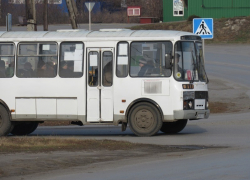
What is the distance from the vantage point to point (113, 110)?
16438mm

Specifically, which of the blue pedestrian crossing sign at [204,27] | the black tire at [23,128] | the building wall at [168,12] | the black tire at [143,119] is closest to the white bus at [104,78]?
the black tire at [143,119]

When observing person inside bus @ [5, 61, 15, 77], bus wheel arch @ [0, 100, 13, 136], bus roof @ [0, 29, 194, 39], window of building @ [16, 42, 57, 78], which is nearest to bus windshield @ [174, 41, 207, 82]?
bus roof @ [0, 29, 194, 39]

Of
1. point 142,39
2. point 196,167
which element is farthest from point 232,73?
point 196,167

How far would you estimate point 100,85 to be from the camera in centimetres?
1652

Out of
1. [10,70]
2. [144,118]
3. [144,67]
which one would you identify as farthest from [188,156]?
[10,70]

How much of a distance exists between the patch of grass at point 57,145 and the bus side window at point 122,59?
2.43 metres

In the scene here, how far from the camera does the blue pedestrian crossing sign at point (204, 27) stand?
24047mm

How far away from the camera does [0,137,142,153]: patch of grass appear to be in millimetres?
13354

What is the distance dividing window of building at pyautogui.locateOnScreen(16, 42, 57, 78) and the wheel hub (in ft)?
7.95

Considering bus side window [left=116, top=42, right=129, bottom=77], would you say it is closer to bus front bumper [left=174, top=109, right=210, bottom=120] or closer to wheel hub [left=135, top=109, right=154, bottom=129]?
wheel hub [left=135, top=109, right=154, bottom=129]

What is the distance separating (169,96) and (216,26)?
37145 mm

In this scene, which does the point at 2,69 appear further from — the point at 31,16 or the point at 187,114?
the point at 31,16

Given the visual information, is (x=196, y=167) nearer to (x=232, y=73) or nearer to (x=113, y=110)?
(x=113, y=110)

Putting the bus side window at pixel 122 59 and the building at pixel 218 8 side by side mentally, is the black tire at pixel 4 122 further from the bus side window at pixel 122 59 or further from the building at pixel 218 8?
the building at pixel 218 8
